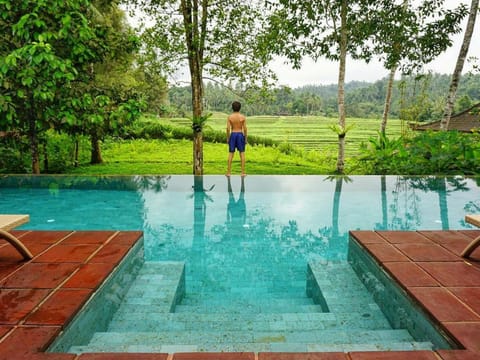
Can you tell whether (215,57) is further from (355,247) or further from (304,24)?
(355,247)

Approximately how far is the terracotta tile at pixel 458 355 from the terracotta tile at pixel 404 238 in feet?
4.34

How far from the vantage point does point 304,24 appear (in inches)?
416

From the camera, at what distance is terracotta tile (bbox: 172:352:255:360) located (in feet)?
4.98

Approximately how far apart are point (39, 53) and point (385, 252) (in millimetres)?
5018

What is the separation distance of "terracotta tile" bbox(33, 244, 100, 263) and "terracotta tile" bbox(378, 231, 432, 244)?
207cm

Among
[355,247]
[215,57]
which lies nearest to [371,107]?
[215,57]

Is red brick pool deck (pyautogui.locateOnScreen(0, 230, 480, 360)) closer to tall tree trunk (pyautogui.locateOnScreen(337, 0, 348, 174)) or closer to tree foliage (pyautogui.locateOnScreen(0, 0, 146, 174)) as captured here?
tree foliage (pyautogui.locateOnScreen(0, 0, 146, 174))

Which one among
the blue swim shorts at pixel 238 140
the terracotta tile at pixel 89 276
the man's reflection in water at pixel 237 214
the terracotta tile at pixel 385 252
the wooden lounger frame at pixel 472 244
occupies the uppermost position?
the blue swim shorts at pixel 238 140

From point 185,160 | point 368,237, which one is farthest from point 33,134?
point 185,160

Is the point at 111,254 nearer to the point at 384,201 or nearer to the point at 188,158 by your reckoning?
the point at 384,201

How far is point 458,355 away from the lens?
1514 mm

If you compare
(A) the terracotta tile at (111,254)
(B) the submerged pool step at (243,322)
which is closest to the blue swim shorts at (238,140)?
(A) the terracotta tile at (111,254)

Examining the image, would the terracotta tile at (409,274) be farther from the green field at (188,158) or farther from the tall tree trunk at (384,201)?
the green field at (188,158)

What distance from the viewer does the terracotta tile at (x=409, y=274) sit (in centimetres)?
212
